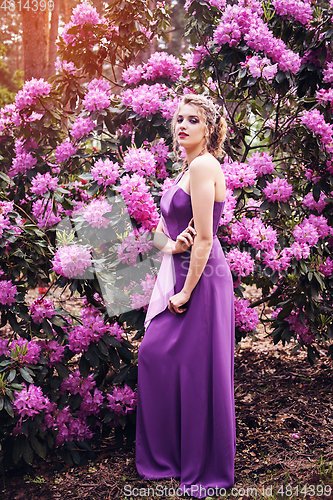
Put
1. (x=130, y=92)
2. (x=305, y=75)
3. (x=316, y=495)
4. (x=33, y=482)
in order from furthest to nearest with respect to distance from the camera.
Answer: (x=305, y=75) < (x=130, y=92) < (x=33, y=482) < (x=316, y=495)

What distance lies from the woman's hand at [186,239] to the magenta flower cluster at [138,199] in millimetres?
230

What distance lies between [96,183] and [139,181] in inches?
12.7

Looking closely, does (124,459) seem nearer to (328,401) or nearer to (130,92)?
(328,401)

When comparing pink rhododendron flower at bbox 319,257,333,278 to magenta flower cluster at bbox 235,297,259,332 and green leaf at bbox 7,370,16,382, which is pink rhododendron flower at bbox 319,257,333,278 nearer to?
magenta flower cluster at bbox 235,297,259,332

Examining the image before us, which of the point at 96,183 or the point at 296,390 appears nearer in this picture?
the point at 96,183

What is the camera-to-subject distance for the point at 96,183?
7.94 feet

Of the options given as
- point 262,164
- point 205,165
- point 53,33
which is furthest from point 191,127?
point 53,33

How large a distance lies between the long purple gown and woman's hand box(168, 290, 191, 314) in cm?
4

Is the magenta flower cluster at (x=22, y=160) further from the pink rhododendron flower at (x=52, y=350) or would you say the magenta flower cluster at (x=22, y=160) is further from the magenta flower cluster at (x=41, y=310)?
the pink rhododendron flower at (x=52, y=350)

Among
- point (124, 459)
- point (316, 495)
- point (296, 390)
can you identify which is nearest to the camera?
point (316, 495)

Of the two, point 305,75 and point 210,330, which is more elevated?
point 305,75

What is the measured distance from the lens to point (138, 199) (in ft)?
7.30

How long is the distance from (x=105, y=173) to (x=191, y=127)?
1.72 feet

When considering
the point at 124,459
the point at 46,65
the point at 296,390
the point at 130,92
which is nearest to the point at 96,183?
the point at 130,92
